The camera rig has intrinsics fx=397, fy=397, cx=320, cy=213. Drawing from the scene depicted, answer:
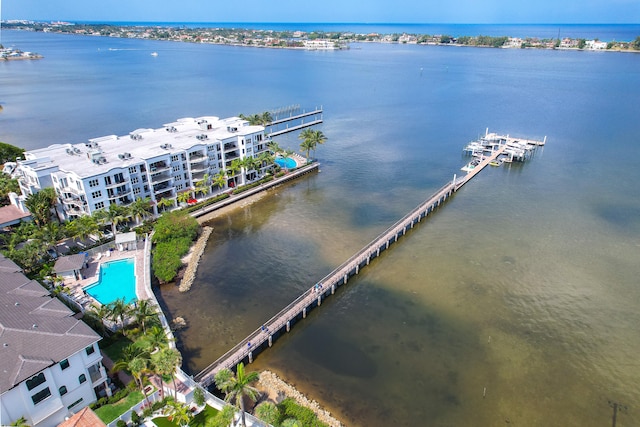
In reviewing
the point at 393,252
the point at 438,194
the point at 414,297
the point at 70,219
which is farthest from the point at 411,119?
the point at 70,219

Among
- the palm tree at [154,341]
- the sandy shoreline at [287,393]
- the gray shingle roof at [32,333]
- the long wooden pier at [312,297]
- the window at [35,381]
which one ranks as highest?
the gray shingle roof at [32,333]

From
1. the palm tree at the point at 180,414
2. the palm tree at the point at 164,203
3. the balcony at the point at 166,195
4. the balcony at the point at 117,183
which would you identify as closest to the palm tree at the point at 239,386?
the palm tree at the point at 180,414

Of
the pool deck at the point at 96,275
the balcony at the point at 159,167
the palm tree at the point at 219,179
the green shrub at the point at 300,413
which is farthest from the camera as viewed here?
the palm tree at the point at 219,179

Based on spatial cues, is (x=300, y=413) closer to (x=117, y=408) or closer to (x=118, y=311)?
(x=117, y=408)

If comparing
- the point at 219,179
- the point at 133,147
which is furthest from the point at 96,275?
the point at 219,179

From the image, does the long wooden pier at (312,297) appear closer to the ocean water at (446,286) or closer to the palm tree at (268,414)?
the ocean water at (446,286)

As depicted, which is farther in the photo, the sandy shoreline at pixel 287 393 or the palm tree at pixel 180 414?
the sandy shoreline at pixel 287 393

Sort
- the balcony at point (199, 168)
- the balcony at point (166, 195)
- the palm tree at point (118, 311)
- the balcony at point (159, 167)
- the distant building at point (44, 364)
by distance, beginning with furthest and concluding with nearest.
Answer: the balcony at point (199, 168), the balcony at point (166, 195), the balcony at point (159, 167), the palm tree at point (118, 311), the distant building at point (44, 364)
